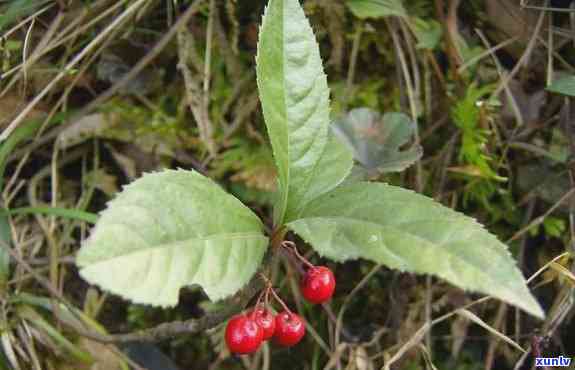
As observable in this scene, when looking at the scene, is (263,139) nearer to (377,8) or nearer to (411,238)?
(377,8)

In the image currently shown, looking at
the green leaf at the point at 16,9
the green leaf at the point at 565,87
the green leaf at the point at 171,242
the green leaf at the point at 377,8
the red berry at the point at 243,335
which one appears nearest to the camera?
the green leaf at the point at 171,242

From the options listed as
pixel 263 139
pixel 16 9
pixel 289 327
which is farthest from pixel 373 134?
pixel 16 9

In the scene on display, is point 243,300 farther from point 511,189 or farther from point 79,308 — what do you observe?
point 511,189

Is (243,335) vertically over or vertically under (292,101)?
under

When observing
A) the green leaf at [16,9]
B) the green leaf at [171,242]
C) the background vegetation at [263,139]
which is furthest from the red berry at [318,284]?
the green leaf at [16,9]

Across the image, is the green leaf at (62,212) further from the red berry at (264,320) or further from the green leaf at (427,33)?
the green leaf at (427,33)

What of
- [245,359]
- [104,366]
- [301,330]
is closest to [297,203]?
[301,330]
